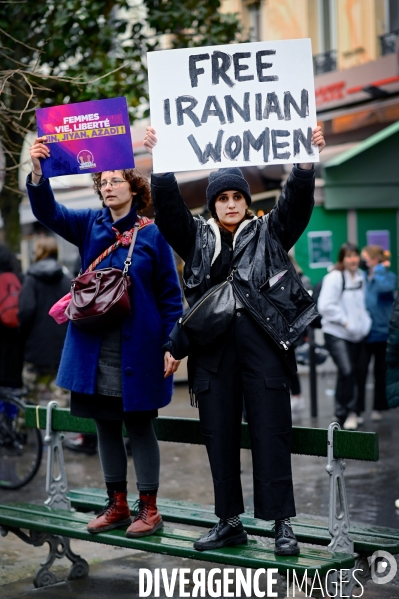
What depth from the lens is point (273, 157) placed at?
5004 mm

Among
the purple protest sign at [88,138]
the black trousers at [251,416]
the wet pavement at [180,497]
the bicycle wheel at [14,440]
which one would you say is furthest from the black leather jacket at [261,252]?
the bicycle wheel at [14,440]

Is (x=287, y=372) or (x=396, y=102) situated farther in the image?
(x=396, y=102)

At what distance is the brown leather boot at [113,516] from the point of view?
5480 mm

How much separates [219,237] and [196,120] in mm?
582

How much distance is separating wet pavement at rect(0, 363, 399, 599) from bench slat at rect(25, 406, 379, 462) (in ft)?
2.82

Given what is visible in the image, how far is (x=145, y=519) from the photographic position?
5.36m

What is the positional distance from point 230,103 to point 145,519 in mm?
2099

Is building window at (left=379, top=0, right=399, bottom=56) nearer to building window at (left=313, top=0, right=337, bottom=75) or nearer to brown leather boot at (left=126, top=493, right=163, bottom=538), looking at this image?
building window at (left=313, top=0, right=337, bottom=75)

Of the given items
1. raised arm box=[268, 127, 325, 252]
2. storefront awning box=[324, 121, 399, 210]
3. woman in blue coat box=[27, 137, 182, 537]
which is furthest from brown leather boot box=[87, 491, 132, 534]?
storefront awning box=[324, 121, 399, 210]

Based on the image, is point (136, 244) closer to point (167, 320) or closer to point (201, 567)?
point (167, 320)

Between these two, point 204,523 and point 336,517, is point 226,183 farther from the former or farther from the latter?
point 204,523

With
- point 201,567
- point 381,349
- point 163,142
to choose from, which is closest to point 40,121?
point 163,142

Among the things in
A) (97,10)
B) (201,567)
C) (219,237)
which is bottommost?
(201,567)

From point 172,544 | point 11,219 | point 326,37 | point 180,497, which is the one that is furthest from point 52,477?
point 326,37
